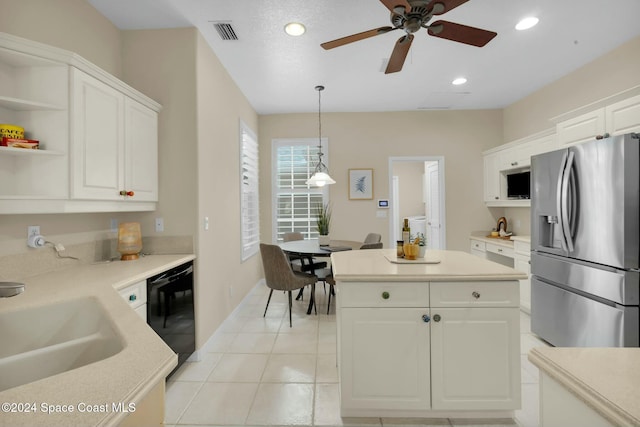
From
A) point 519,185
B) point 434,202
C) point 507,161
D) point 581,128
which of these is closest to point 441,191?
point 434,202

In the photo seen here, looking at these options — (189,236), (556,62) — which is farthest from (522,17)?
(189,236)

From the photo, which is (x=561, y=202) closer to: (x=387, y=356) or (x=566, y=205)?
(x=566, y=205)

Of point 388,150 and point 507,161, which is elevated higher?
point 388,150

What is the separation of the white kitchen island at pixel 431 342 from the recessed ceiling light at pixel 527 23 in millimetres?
2252

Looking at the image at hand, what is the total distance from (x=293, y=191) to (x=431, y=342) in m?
3.68

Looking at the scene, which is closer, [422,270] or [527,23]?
[422,270]

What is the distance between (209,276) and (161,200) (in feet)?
2.67

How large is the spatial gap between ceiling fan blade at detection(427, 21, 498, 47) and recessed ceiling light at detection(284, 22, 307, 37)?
1.19 meters

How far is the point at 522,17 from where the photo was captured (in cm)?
248

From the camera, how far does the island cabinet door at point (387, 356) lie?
66.3 inches

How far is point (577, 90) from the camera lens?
3.40 meters

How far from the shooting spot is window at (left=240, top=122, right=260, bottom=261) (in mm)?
3959

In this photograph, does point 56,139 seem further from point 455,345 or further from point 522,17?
point 522,17

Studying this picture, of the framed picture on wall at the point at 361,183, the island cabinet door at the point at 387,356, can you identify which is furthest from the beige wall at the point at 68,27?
the framed picture on wall at the point at 361,183
